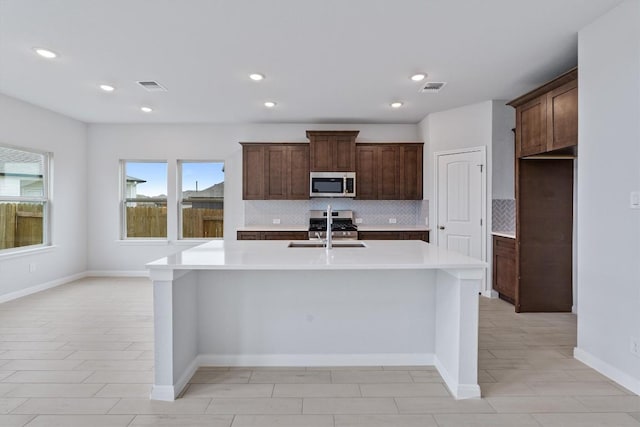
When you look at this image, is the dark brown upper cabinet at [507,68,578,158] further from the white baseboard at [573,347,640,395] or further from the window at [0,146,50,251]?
the window at [0,146,50,251]

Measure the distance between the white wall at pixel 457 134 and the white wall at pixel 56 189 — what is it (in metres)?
5.52

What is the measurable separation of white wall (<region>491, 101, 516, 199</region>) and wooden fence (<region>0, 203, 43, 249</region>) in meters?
6.34

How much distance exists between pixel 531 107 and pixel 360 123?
2.74 meters

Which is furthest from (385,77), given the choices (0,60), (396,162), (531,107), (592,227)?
(0,60)

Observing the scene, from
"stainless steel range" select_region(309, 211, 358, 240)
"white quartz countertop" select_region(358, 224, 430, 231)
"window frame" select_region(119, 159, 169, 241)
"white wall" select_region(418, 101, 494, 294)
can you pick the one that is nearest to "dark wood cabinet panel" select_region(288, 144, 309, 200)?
"stainless steel range" select_region(309, 211, 358, 240)

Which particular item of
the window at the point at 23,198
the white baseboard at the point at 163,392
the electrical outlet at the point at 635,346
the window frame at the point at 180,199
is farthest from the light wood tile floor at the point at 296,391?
the window frame at the point at 180,199

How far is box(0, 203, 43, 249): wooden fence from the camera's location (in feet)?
15.4

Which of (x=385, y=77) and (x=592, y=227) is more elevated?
(x=385, y=77)

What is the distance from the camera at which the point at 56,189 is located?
5.41m

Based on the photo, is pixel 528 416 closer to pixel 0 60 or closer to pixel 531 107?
pixel 531 107

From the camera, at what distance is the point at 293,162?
572 cm

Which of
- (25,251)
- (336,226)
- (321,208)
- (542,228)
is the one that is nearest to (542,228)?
(542,228)

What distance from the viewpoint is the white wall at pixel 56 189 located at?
464cm

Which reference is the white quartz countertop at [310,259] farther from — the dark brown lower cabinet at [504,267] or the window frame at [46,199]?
the window frame at [46,199]
